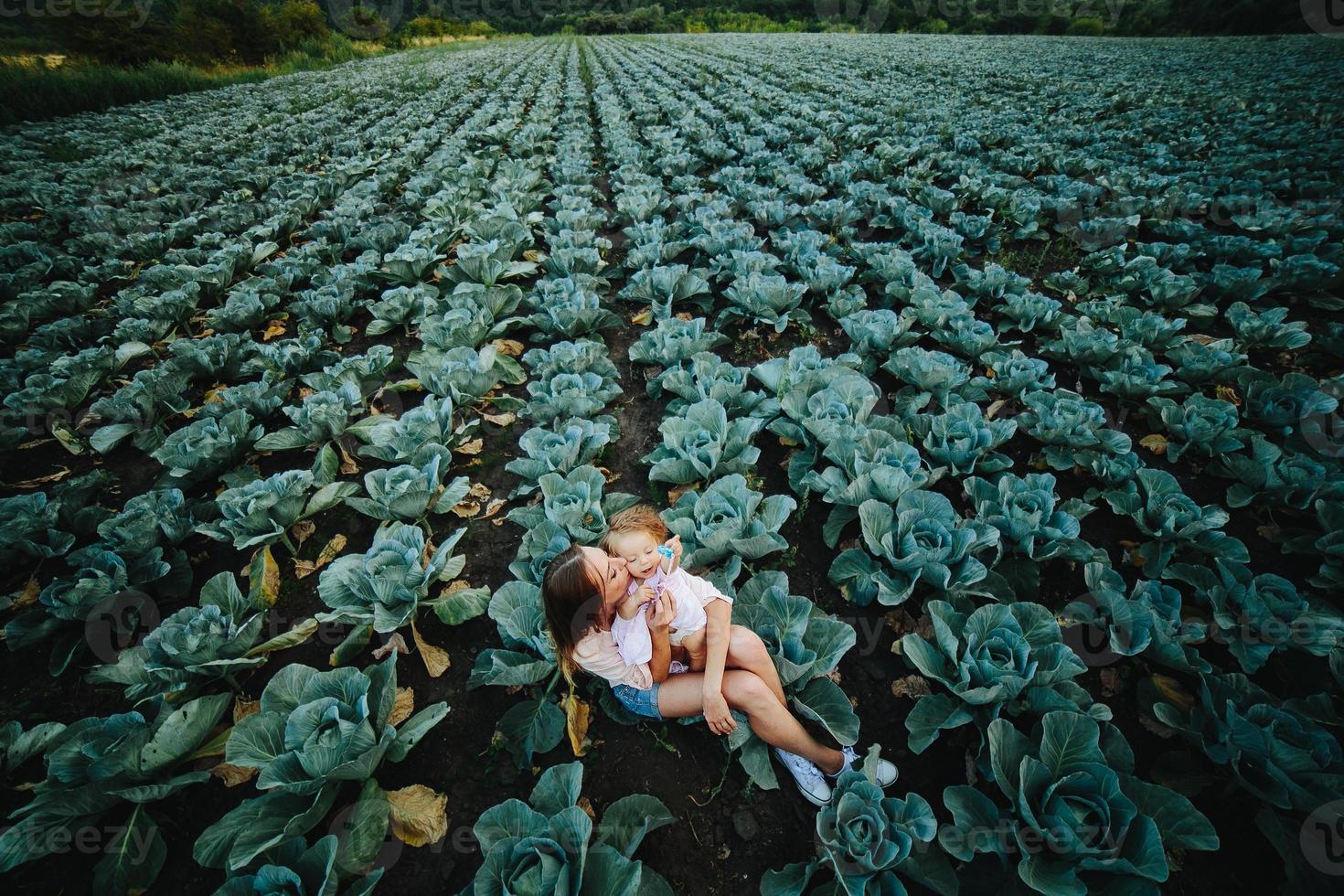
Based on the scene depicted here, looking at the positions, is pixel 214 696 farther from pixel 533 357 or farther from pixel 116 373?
pixel 116 373

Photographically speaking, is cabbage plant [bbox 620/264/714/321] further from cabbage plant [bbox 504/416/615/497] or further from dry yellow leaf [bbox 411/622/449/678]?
dry yellow leaf [bbox 411/622/449/678]

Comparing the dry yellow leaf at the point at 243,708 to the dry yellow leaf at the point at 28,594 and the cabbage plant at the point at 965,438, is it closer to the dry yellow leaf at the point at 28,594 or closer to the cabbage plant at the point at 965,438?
the dry yellow leaf at the point at 28,594

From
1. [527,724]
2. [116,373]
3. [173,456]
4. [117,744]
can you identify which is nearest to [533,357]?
[173,456]

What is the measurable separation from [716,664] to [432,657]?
1574 mm


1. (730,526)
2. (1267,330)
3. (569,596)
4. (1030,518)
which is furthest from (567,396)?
(1267,330)

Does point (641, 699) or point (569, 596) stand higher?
point (569, 596)

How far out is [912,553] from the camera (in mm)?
2443

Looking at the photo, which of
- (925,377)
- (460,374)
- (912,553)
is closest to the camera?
(912,553)

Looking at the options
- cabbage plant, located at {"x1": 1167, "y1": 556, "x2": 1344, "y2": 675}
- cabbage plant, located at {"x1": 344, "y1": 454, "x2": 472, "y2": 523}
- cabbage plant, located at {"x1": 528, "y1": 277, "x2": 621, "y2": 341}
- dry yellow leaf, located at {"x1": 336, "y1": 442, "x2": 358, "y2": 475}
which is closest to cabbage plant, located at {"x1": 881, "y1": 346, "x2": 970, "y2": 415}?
cabbage plant, located at {"x1": 1167, "y1": 556, "x2": 1344, "y2": 675}

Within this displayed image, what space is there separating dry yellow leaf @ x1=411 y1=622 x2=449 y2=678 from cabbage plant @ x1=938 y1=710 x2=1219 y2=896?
234cm

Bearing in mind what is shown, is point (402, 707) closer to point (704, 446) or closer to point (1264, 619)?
point (704, 446)

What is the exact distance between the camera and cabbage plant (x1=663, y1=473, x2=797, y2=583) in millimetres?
2658

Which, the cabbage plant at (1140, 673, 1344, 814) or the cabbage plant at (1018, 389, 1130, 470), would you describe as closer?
the cabbage plant at (1140, 673, 1344, 814)

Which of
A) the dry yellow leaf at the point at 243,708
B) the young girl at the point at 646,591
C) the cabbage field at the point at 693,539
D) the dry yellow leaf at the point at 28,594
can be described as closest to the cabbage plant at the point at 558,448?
the cabbage field at the point at 693,539
